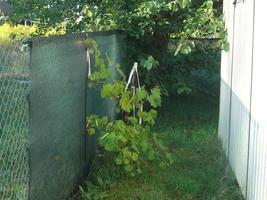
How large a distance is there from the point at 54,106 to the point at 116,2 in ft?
12.2

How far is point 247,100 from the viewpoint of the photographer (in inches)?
161

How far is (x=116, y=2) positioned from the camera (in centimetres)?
746

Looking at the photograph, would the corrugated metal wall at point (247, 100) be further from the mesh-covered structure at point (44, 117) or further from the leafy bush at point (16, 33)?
the leafy bush at point (16, 33)

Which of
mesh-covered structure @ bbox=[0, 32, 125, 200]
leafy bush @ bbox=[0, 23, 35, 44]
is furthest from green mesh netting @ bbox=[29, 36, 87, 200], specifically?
leafy bush @ bbox=[0, 23, 35, 44]

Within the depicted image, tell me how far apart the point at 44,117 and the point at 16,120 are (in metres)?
0.21

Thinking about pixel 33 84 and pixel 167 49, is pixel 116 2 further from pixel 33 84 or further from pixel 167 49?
pixel 33 84

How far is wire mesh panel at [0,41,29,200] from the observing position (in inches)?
142

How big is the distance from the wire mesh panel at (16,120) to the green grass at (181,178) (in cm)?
96

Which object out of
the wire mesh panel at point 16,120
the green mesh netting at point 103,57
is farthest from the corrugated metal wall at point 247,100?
the wire mesh panel at point 16,120

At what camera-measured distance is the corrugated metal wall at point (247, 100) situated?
3373mm

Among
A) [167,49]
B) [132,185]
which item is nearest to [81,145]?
[132,185]

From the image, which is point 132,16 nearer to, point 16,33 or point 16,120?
point 16,33

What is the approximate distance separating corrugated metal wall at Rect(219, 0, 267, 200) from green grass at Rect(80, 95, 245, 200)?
0.78 feet

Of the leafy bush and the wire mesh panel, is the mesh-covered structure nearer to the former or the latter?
the wire mesh panel
